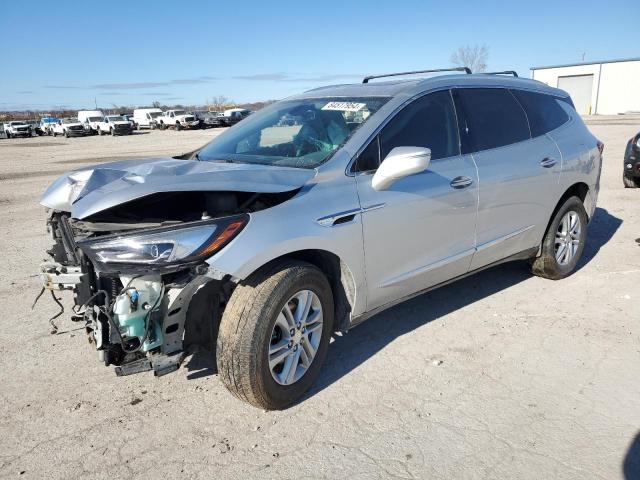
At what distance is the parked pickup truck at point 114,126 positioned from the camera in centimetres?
4438

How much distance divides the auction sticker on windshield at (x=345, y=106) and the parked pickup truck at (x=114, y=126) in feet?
146

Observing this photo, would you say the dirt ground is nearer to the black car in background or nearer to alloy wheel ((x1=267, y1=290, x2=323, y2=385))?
alloy wheel ((x1=267, y1=290, x2=323, y2=385))

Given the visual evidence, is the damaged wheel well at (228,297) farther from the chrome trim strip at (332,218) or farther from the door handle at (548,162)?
the door handle at (548,162)

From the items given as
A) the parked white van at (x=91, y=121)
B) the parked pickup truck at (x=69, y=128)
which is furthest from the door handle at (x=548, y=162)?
the parked white van at (x=91, y=121)

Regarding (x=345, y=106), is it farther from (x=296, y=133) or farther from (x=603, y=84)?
(x=603, y=84)

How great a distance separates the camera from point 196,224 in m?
2.66

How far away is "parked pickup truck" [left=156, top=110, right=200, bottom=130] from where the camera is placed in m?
46.1

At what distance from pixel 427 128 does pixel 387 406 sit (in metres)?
1.91

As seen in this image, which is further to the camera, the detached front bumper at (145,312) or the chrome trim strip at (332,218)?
the chrome trim strip at (332,218)

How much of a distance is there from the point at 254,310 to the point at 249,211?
1.84 feet

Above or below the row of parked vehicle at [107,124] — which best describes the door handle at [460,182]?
above

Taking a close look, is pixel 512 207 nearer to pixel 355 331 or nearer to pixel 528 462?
pixel 355 331

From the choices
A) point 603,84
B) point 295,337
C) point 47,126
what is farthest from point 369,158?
point 603,84

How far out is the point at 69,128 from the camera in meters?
45.3
